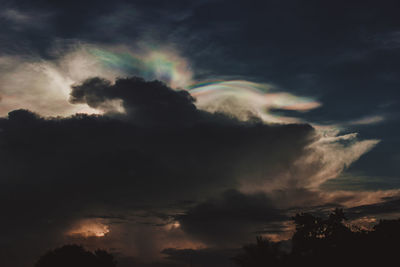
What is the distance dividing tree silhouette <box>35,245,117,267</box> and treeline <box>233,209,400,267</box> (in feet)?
152

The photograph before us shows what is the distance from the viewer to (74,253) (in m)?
86.4

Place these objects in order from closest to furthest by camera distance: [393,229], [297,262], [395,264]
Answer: [395,264] → [297,262] → [393,229]

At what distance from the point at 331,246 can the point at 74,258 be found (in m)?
56.7

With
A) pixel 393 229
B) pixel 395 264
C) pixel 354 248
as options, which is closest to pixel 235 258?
pixel 354 248

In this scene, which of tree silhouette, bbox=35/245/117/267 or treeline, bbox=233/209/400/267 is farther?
tree silhouette, bbox=35/245/117/267

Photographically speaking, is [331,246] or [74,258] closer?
[331,246]

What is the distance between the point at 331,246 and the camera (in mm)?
60844

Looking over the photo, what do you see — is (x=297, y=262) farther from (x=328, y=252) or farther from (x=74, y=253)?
(x=74, y=253)

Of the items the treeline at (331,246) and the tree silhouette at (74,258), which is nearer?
the treeline at (331,246)

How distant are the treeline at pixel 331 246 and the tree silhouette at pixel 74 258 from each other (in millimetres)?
46190

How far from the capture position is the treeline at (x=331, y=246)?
4947 centimetres

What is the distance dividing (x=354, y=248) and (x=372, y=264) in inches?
174

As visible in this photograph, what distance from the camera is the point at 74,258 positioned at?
85.2 metres

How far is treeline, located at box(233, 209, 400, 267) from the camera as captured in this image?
1948 inches
